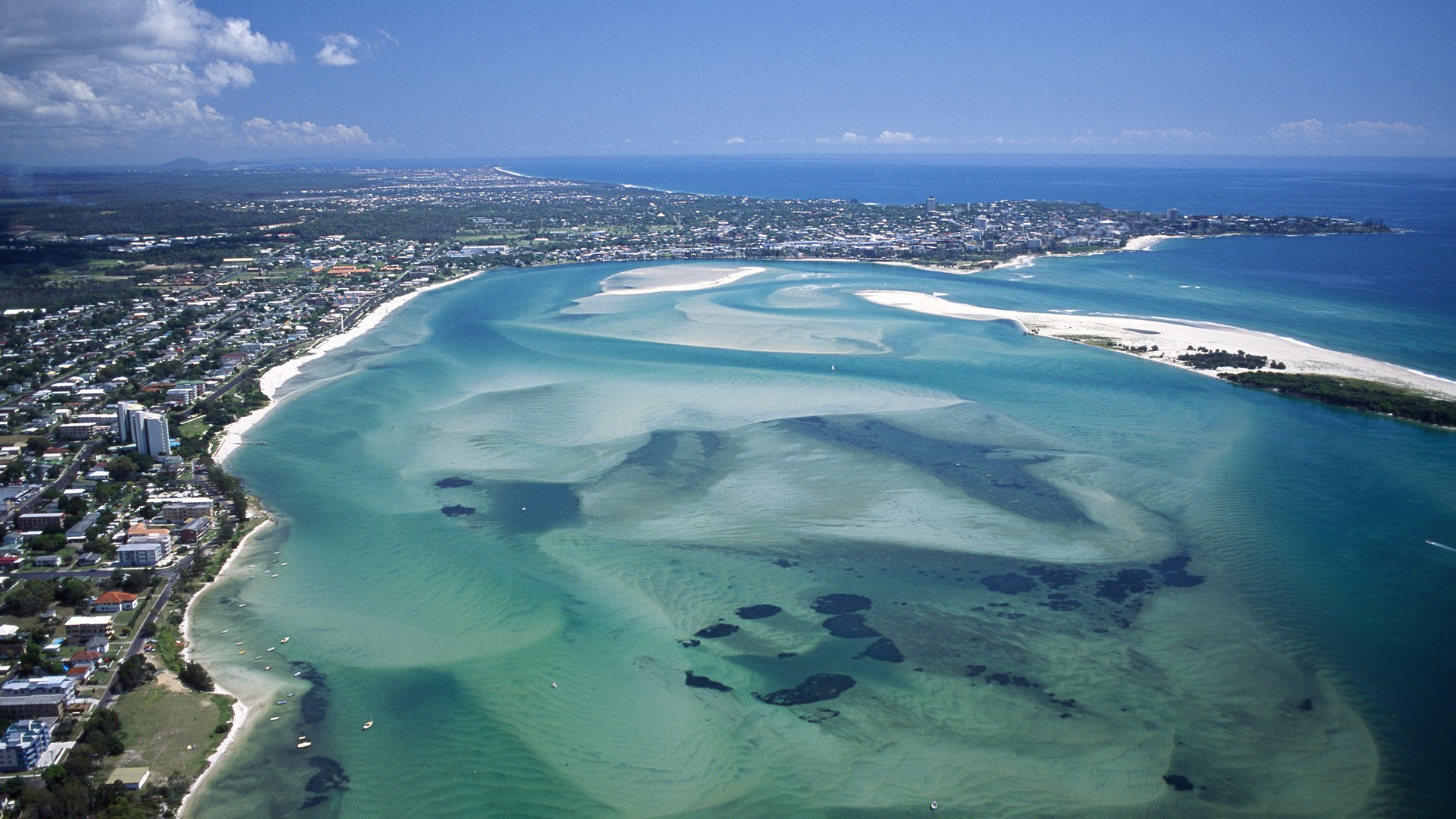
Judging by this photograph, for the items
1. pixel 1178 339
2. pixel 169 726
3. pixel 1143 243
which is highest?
pixel 1143 243

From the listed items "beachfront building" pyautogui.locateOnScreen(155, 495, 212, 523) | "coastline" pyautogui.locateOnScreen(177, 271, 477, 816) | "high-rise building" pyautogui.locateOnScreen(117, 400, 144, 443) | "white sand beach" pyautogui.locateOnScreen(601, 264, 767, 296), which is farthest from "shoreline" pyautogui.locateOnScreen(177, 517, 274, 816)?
"white sand beach" pyautogui.locateOnScreen(601, 264, 767, 296)

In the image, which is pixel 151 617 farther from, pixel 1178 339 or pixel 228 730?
pixel 1178 339

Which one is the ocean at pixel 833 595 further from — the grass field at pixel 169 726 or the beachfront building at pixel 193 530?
the beachfront building at pixel 193 530

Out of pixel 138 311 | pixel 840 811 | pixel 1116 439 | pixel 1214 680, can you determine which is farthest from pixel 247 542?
pixel 138 311

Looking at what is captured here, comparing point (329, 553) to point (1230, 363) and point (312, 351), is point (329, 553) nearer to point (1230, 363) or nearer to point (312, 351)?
point (312, 351)

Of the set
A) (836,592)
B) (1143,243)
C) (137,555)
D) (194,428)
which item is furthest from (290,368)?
(1143,243)

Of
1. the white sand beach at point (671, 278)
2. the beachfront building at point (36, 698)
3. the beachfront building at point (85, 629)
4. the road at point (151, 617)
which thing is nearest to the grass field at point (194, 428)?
the road at point (151, 617)

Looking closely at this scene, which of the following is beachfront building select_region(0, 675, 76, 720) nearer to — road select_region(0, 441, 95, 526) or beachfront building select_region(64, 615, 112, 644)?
beachfront building select_region(64, 615, 112, 644)
